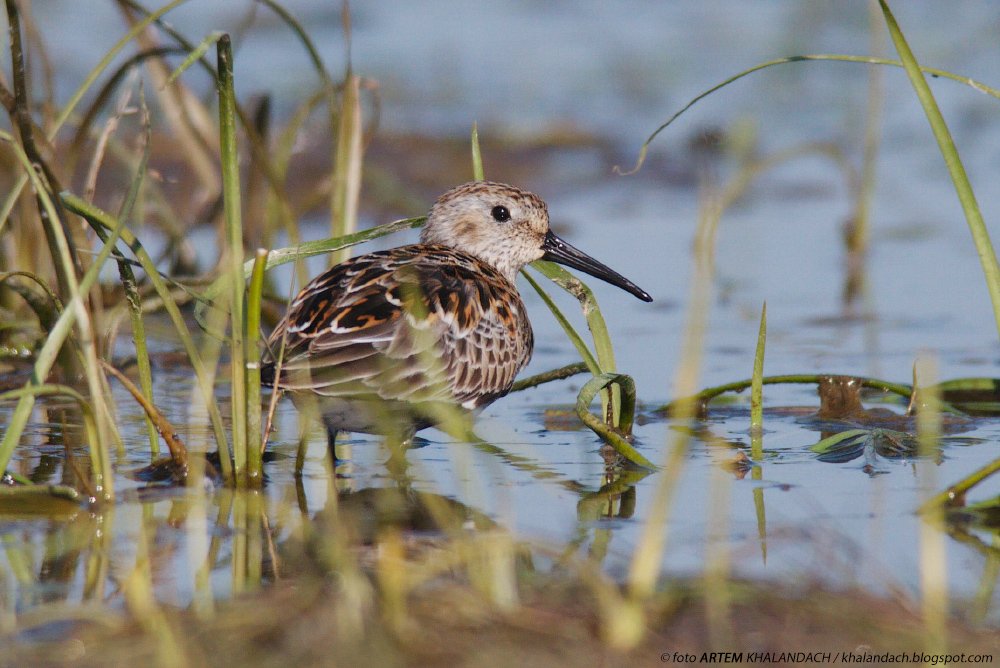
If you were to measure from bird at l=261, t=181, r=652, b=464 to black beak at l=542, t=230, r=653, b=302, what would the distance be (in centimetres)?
48

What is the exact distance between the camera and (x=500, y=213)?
689 cm

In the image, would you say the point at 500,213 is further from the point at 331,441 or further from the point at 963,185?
the point at 963,185

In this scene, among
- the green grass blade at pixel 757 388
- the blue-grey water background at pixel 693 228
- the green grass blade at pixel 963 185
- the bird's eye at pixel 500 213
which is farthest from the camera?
the bird's eye at pixel 500 213

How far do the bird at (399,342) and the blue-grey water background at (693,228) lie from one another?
0.83 ft

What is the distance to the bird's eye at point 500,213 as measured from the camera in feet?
22.6

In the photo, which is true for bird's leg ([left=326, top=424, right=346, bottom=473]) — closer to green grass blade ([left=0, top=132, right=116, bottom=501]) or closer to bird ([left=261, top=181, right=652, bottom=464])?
bird ([left=261, top=181, right=652, bottom=464])

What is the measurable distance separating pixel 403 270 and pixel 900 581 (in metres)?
2.56

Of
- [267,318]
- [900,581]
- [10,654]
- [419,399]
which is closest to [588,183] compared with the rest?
[267,318]

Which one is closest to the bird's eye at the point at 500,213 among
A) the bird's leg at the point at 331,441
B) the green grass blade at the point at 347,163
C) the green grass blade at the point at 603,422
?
the green grass blade at the point at 347,163

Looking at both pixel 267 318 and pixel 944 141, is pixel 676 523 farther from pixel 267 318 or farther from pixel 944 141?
pixel 267 318

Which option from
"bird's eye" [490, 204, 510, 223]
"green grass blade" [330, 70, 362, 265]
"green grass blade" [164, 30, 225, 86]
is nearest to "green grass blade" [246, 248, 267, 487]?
"green grass blade" [164, 30, 225, 86]

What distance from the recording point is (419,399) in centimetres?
549

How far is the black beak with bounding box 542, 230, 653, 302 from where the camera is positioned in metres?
7.05

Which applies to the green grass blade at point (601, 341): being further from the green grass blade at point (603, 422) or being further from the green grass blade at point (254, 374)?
the green grass blade at point (254, 374)
